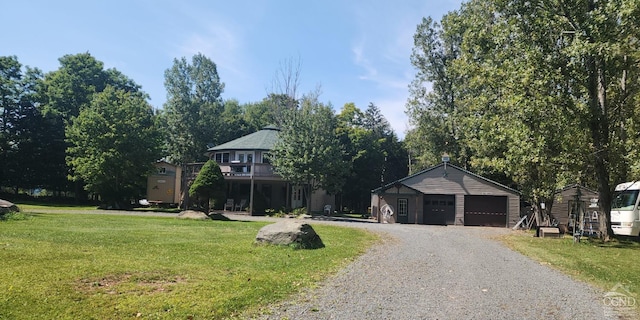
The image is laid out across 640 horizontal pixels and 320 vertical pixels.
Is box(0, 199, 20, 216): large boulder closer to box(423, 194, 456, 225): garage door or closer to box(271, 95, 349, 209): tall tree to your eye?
box(271, 95, 349, 209): tall tree

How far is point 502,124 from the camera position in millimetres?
20547

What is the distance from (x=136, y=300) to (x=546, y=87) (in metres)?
17.0

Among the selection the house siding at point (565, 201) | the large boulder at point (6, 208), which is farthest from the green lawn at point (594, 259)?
the large boulder at point (6, 208)

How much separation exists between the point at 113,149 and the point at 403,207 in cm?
2222

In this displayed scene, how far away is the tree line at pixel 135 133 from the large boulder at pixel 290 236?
19570mm

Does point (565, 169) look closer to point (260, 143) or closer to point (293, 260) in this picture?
point (293, 260)

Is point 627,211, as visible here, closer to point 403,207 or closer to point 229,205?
point 403,207

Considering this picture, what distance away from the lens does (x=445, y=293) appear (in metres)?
7.64

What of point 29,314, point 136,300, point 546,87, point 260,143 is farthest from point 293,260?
point 260,143

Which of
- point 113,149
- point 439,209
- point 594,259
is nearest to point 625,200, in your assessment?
point 594,259

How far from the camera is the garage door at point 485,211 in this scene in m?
30.7

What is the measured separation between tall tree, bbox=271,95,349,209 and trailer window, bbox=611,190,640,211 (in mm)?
17938

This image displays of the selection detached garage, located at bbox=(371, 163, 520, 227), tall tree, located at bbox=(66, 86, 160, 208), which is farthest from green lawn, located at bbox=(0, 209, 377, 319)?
tall tree, located at bbox=(66, 86, 160, 208)

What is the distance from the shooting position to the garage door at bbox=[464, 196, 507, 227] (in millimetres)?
30703
